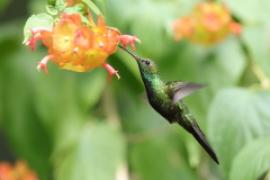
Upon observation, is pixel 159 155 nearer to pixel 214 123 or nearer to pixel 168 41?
pixel 168 41

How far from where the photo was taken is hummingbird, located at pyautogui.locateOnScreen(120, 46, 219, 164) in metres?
0.99

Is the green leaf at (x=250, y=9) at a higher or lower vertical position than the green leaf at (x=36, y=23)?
lower

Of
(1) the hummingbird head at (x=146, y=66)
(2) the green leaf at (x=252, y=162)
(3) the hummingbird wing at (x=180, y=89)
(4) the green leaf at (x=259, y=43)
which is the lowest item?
(4) the green leaf at (x=259, y=43)

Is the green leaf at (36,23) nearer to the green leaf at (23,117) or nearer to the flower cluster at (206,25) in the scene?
the flower cluster at (206,25)

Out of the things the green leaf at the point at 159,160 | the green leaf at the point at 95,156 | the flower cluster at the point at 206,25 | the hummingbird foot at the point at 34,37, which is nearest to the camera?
the hummingbird foot at the point at 34,37

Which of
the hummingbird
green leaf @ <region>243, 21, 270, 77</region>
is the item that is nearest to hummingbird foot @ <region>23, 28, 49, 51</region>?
the hummingbird

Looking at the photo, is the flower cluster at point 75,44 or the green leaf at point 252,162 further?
the green leaf at point 252,162

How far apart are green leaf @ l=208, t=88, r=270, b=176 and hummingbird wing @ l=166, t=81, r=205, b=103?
1.01 feet

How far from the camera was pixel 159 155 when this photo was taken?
191 cm

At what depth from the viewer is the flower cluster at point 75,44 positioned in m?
0.95

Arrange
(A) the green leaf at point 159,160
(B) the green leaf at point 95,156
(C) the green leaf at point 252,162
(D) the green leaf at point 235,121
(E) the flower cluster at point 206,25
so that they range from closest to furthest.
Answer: (C) the green leaf at point 252,162 < (D) the green leaf at point 235,121 < (E) the flower cluster at point 206,25 < (B) the green leaf at point 95,156 < (A) the green leaf at point 159,160

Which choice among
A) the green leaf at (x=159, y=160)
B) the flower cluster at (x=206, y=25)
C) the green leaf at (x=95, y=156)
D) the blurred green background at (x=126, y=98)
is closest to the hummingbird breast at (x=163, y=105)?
the blurred green background at (x=126, y=98)

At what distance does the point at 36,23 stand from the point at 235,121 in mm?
553

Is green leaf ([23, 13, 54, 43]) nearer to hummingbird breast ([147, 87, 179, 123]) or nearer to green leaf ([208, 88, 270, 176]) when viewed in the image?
hummingbird breast ([147, 87, 179, 123])
